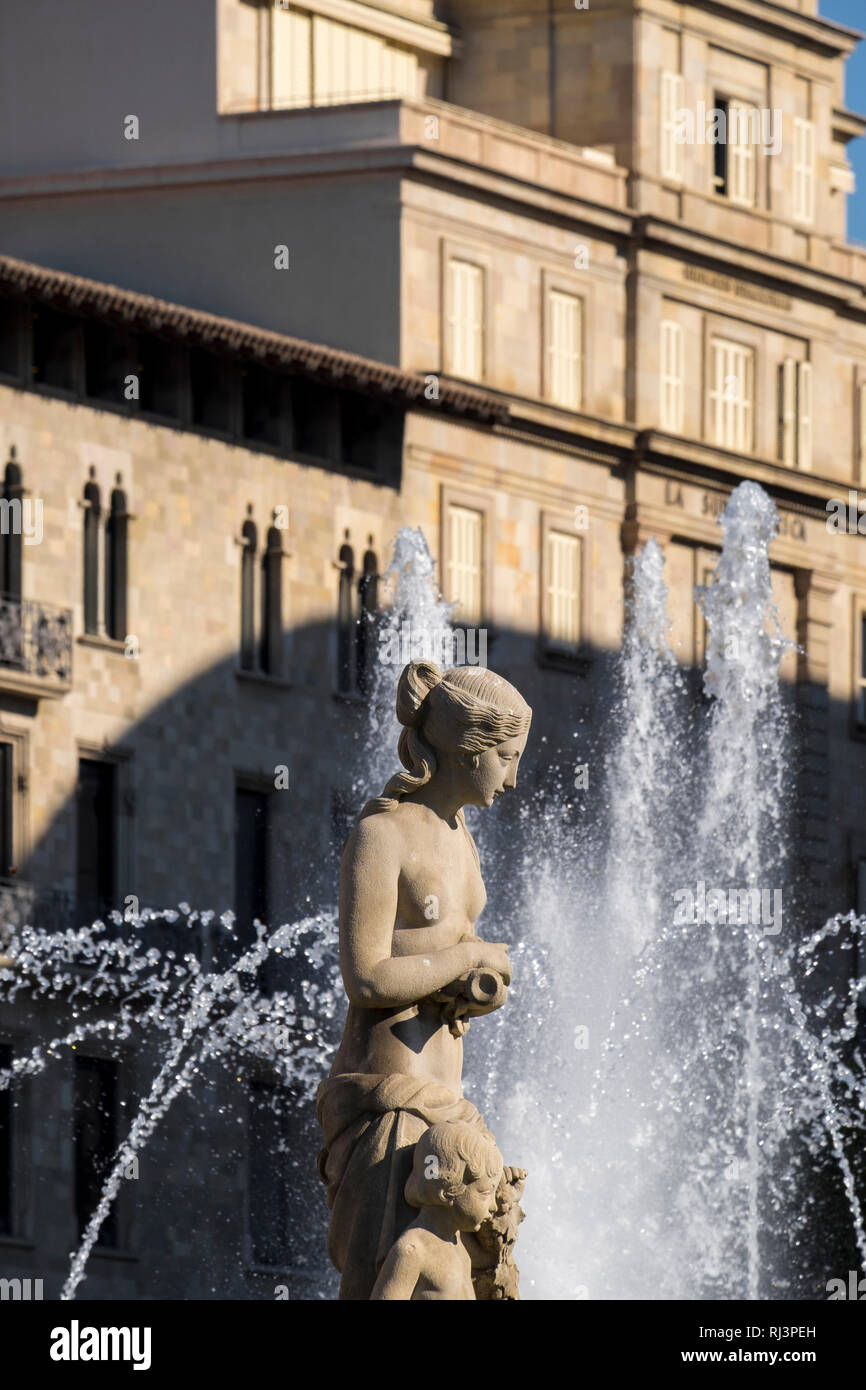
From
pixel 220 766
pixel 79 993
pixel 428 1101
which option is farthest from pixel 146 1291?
pixel 428 1101

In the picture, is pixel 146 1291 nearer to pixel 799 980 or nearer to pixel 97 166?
pixel 799 980

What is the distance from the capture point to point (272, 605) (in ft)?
163

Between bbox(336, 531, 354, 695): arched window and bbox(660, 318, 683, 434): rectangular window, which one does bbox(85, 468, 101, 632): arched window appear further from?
bbox(660, 318, 683, 434): rectangular window

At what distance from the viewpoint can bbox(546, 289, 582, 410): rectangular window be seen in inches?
2137

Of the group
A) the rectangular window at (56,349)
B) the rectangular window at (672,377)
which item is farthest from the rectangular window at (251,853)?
the rectangular window at (672,377)

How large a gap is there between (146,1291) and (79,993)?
3387mm

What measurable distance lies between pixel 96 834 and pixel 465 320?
9894 mm


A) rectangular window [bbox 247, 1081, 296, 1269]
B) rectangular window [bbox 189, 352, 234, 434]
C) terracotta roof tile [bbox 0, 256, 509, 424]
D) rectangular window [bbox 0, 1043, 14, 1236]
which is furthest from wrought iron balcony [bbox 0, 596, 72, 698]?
rectangular window [bbox 247, 1081, 296, 1269]

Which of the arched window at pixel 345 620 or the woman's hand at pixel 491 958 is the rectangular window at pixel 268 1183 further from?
the woman's hand at pixel 491 958

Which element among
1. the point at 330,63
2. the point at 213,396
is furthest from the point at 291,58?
the point at 213,396

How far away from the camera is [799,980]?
52375 mm

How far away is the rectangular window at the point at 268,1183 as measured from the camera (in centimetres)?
4612

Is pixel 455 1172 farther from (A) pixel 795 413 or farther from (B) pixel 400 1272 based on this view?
(A) pixel 795 413

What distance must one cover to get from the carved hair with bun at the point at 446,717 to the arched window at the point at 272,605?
37.3m
